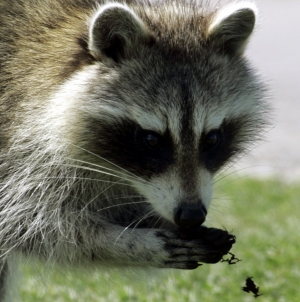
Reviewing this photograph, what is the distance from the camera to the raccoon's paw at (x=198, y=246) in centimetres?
452

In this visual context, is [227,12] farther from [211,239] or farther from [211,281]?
[211,281]

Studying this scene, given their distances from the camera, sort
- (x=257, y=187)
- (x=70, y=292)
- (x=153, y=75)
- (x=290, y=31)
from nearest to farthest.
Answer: (x=153, y=75) < (x=70, y=292) < (x=257, y=187) < (x=290, y=31)

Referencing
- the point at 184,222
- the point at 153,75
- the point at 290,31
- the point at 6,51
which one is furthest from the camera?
the point at 290,31

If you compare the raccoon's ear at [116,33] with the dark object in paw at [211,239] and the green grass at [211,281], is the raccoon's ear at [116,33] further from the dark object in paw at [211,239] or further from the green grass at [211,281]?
the green grass at [211,281]

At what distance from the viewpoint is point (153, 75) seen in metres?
4.55

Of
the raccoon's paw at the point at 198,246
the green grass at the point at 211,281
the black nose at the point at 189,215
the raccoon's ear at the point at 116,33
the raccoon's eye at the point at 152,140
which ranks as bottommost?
the green grass at the point at 211,281

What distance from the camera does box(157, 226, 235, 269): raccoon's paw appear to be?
452cm

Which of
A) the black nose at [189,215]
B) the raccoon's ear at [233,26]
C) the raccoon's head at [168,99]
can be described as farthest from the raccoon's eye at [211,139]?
the raccoon's ear at [233,26]

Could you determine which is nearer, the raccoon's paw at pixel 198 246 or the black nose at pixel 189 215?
the black nose at pixel 189 215

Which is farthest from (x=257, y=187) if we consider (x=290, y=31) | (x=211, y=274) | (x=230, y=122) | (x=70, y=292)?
(x=290, y=31)

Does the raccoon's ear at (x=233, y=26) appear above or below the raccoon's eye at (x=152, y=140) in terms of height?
above

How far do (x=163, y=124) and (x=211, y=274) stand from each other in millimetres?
2654

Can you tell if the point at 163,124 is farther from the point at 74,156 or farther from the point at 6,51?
the point at 6,51

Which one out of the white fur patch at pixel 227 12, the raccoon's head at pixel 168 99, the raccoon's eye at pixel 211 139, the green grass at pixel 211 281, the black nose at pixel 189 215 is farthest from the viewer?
the green grass at pixel 211 281
